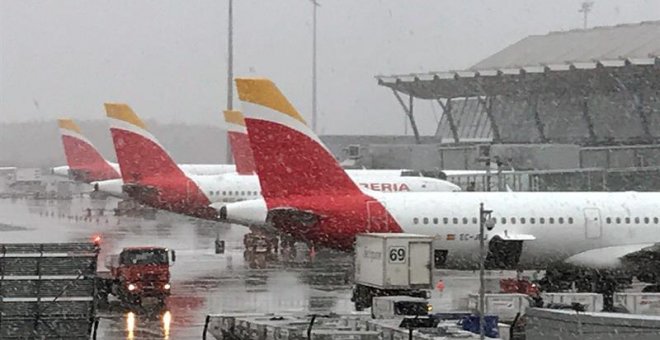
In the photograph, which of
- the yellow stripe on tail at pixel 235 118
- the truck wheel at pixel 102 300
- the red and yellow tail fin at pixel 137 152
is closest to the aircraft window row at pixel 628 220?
the truck wheel at pixel 102 300

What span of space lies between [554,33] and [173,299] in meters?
106

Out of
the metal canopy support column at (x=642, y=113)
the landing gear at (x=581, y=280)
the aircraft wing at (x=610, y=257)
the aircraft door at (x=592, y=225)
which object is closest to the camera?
the aircraft wing at (x=610, y=257)

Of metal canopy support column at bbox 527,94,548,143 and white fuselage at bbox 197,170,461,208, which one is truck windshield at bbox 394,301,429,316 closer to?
white fuselage at bbox 197,170,461,208

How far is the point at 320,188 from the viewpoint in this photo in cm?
3203

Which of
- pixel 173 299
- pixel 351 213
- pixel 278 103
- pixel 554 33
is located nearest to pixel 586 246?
pixel 351 213

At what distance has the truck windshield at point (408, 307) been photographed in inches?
929

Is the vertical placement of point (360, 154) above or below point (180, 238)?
above

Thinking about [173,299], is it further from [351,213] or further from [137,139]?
[137,139]

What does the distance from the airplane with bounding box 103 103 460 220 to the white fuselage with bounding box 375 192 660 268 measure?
21.2m

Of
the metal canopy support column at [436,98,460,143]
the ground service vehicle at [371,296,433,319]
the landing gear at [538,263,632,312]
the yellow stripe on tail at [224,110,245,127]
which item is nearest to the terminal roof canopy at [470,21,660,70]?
the metal canopy support column at [436,98,460,143]

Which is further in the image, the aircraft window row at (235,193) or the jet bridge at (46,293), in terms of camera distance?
the aircraft window row at (235,193)

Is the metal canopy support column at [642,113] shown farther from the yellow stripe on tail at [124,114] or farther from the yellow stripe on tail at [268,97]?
the yellow stripe on tail at [268,97]

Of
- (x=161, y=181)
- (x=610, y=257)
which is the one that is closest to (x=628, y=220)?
(x=610, y=257)

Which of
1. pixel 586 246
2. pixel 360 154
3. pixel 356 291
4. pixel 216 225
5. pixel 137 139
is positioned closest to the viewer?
pixel 356 291
